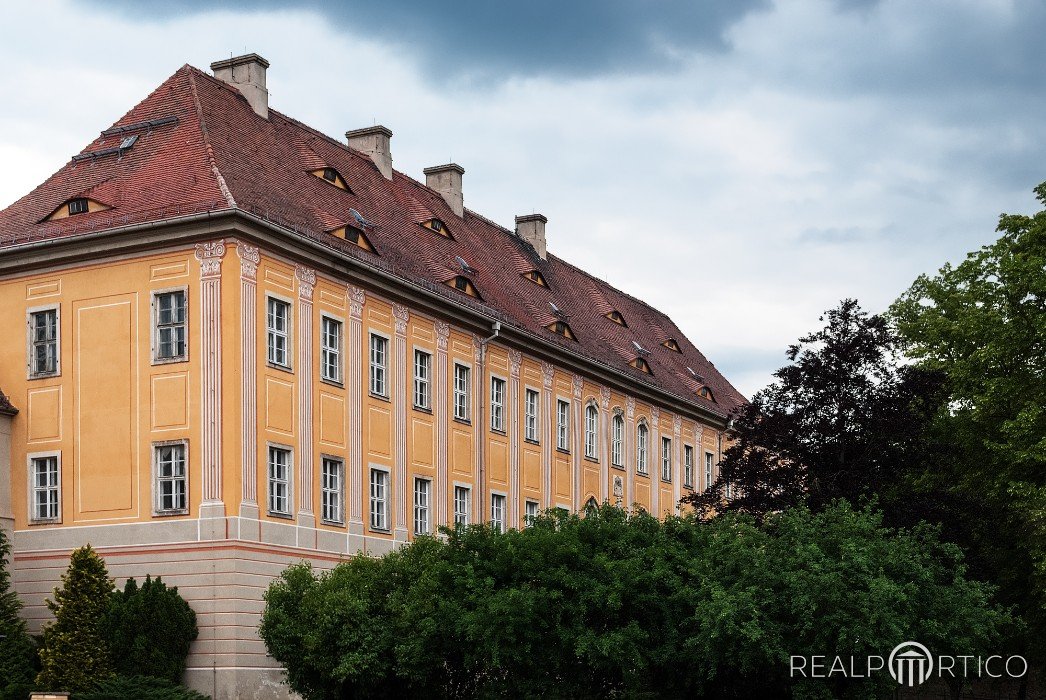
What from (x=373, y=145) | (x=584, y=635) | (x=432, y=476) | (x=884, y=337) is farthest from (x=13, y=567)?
(x=884, y=337)

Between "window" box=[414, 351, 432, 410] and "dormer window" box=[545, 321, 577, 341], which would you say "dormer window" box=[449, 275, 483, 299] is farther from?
"dormer window" box=[545, 321, 577, 341]

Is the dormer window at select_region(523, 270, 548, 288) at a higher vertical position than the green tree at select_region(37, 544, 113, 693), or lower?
higher

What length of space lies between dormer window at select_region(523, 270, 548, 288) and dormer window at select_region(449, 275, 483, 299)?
9.51m

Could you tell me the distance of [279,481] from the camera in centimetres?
3725

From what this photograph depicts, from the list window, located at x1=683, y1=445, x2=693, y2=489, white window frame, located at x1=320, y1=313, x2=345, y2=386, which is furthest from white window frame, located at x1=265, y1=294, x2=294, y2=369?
window, located at x1=683, y1=445, x2=693, y2=489

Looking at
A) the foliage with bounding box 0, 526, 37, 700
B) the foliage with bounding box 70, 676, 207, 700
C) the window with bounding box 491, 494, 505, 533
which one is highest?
the window with bounding box 491, 494, 505, 533

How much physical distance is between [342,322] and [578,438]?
15.2 m

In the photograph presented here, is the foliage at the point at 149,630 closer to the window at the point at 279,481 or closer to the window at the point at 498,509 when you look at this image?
the window at the point at 279,481

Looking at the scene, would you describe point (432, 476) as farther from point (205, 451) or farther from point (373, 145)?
point (373, 145)

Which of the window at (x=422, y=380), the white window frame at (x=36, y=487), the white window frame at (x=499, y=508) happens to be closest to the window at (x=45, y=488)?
the white window frame at (x=36, y=487)

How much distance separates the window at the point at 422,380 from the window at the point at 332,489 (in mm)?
4498

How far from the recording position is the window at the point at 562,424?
171 feet

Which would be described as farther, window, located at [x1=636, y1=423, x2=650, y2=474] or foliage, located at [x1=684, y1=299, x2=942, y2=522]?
window, located at [x1=636, y1=423, x2=650, y2=474]

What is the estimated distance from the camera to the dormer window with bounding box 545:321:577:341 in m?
52.5
